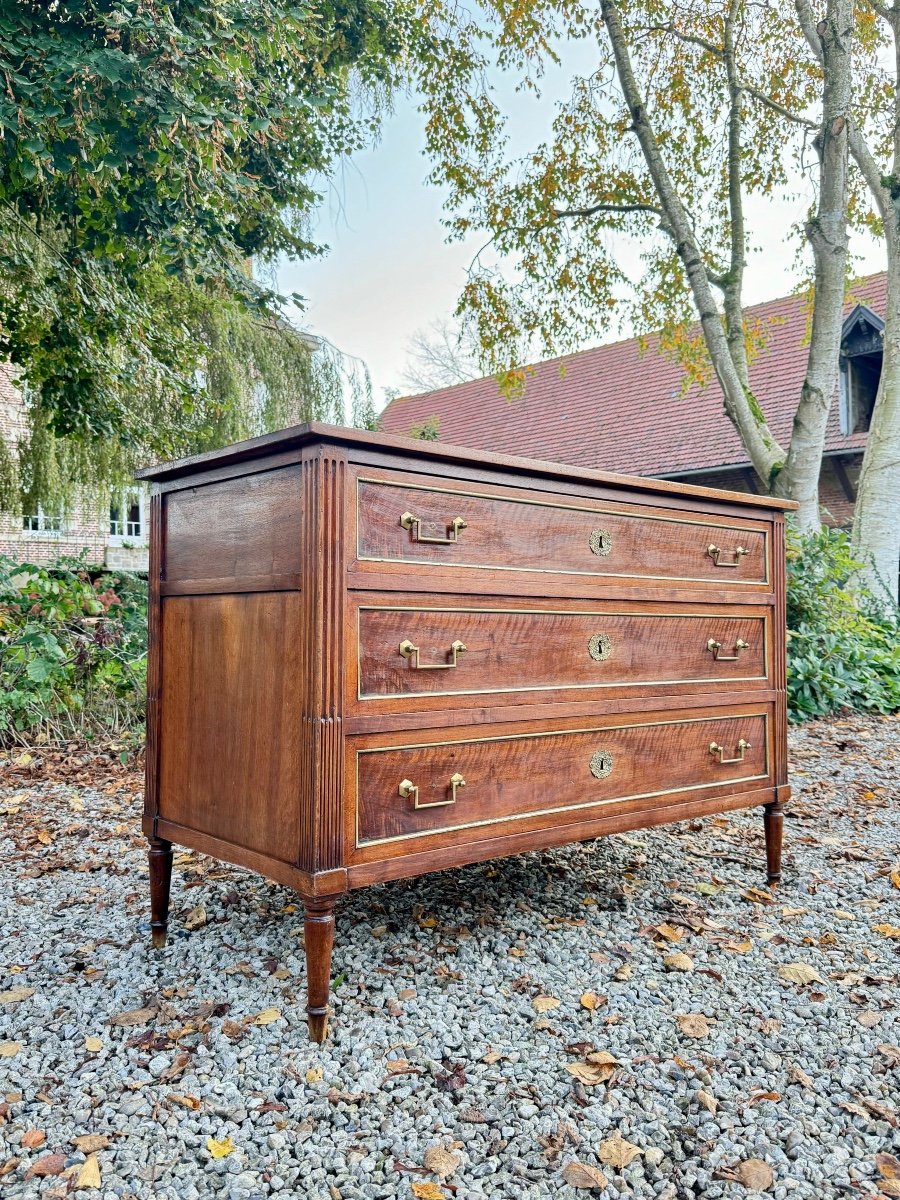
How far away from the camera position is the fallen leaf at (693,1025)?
187 cm

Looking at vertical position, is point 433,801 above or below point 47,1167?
above

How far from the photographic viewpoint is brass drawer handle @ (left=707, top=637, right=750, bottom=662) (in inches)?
105

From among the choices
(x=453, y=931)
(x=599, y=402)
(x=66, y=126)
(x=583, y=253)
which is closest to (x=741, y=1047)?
(x=453, y=931)

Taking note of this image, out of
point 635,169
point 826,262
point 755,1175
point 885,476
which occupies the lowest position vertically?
point 755,1175

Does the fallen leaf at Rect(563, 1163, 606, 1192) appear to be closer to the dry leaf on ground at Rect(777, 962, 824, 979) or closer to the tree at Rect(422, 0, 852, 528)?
the dry leaf on ground at Rect(777, 962, 824, 979)

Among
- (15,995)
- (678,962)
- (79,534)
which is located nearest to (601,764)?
(678,962)

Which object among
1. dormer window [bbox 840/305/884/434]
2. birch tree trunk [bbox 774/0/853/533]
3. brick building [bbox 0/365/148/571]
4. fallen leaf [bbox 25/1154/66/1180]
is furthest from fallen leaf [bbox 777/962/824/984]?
dormer window [bbox 840/305/884/434]

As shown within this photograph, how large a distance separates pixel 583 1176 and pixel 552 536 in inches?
55.8

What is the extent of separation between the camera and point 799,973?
2182 millimetres

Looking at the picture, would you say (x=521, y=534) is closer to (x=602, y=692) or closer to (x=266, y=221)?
(x=602, y=692)

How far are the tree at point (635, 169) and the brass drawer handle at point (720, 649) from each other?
462 centimetres

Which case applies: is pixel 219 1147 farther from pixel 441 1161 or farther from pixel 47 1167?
pixel 441 1161

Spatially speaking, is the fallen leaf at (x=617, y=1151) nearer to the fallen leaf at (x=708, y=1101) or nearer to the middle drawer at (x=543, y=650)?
the fallen leaf at (x=708, y=1101)

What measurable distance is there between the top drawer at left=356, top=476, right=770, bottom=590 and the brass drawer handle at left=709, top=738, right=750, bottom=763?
20.5 inches
